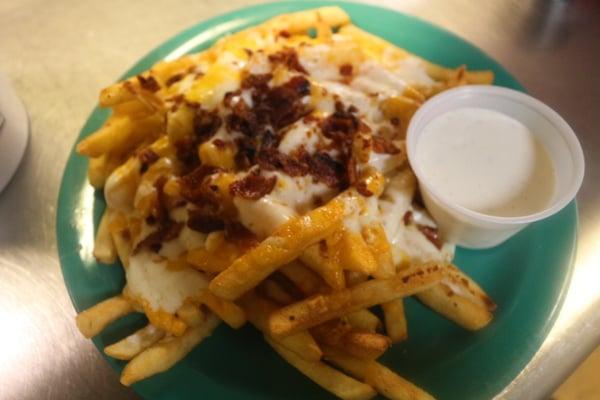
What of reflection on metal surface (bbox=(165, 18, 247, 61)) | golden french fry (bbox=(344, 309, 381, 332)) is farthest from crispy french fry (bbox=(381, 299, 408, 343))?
reflection on metal surface (bbox=(165, 18, 247, 61))

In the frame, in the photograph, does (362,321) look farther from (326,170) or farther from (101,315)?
(101,315)

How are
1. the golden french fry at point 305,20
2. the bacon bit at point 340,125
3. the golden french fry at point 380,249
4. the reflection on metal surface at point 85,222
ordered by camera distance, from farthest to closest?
the golden french fry at point 305,20, the reflection on metal surface at point 85,222, the bacon bit at point 340,125, the golden french fry at point 380,249

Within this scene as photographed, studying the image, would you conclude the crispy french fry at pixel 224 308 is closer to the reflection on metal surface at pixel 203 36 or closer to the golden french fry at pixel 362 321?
the golden french fry at pixel 362 321

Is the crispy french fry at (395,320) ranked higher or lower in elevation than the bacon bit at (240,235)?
lower

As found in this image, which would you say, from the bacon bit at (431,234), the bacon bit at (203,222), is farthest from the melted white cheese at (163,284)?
the bacon bit at (431,234)

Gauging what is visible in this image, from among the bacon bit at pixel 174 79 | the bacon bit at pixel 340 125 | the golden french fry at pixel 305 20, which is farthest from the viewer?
the golden french fry at pixel 305 20

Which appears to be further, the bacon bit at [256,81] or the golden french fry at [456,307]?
the bacon bit at [256,81]

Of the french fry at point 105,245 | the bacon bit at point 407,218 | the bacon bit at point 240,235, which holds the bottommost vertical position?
the bacon bit at point 407,218

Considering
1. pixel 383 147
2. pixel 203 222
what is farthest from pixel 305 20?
pixel 203 222
